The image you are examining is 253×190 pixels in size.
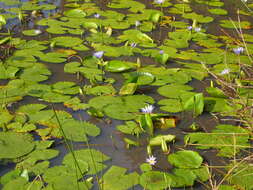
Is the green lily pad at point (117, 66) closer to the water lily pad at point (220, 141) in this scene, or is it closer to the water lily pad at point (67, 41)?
the water lily pad at point (67, 41)

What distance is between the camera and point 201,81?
2.82 meters

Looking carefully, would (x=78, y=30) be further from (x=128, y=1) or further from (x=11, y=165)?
(x=11, y=165)

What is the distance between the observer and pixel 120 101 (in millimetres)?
2459

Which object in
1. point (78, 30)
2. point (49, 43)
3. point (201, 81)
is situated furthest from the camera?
point (78, 30)

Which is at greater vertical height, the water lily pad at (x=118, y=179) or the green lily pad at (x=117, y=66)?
the green lily pad at (x=117, y=66)

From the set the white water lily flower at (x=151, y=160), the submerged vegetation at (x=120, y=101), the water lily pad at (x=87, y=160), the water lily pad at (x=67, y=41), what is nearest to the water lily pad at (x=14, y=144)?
the submerged vegetation at (x=120, y=101)

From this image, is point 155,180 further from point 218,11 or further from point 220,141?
point 218,11

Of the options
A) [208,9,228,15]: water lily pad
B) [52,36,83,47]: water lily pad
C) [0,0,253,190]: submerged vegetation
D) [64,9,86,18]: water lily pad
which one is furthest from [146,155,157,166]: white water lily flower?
[208,9,228,15]: water lily pad

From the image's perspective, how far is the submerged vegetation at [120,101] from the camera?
1.87 m

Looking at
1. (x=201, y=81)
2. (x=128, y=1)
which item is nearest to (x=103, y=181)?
(x=201, y=81)

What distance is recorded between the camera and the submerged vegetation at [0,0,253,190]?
73.8 inches

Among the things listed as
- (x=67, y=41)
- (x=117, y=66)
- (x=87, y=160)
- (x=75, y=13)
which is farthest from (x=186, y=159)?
(x=75, y=13)

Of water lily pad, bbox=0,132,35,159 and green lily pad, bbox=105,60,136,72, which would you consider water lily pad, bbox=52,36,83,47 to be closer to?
green lily pad, bbox=105,60,136,72

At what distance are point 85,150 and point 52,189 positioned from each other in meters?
0.32
